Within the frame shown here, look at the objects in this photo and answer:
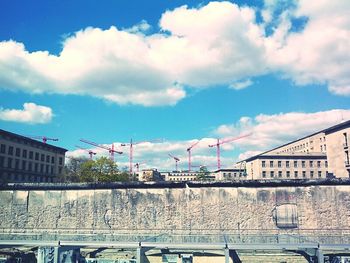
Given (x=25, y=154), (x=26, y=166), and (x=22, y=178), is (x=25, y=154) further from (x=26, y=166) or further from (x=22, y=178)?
(x=22, y=178)

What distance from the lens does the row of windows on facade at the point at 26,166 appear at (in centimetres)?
6631

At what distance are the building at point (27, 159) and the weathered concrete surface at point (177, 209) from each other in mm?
42915

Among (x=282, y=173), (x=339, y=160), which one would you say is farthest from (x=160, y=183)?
(x=282, y=173)

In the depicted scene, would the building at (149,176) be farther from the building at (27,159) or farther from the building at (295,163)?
the building at (295,163)

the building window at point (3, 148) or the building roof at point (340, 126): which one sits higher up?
the building roof at point (340, 126)

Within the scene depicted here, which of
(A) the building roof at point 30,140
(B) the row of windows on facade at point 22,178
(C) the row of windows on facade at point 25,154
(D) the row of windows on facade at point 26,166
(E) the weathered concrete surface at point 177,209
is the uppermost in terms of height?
(A) the building roof at point 30,140

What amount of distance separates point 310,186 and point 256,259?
216 inches

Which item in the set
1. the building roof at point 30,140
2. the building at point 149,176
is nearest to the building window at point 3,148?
the building roof at point 30,140

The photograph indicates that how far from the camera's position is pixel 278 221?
768 inches

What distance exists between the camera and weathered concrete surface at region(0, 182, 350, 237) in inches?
765

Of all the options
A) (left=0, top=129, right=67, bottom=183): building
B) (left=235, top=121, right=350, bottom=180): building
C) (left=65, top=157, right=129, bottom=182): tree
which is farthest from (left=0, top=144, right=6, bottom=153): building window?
(left=235, top=121, right=350, bottom=180): building

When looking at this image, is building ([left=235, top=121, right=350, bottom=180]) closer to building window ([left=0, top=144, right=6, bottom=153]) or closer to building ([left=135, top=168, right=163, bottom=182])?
building ([left=135, top=168, right=163, bottom=182])

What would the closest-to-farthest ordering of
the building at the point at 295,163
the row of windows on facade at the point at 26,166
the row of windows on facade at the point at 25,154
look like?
the row of windows on facade at the point at 25,154 → the row of windows on facade at the point at 26,166 → the building at the point at 295,163

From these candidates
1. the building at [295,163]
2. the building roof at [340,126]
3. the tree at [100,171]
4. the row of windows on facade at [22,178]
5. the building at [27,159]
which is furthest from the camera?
the building at [295,163]
